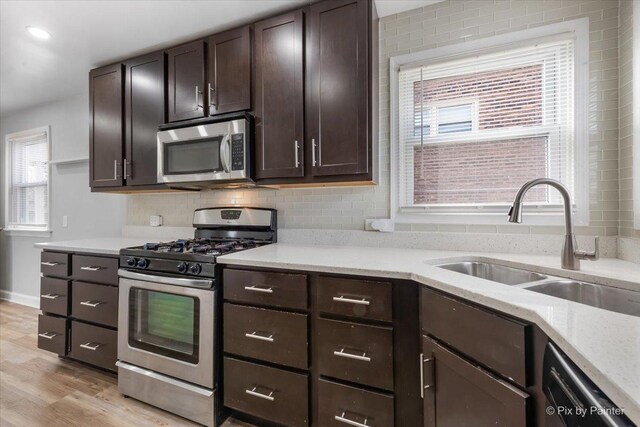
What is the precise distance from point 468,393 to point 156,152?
98.6 inches

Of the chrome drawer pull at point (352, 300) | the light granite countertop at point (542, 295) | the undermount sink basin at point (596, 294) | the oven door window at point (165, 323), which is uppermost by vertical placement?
the light granite countertop at point (542, 295)

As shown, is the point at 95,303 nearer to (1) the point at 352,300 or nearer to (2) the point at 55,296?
(2) the point at 55,296

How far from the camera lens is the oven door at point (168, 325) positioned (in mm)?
1634

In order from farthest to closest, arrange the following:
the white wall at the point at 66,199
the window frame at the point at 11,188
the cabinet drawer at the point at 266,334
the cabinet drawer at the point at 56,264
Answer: the window frame at the point at 11,188 < the white wall at the point at 66,199 < the cabinet drawer at the point at 56,264 < the cabinet drawer at the point at 266,334

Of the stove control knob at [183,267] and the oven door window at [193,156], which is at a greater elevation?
the oven door window at [193,156]

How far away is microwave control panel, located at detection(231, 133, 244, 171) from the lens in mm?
1938

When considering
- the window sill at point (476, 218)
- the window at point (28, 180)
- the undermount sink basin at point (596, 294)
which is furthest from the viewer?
the window at point (28, 180)

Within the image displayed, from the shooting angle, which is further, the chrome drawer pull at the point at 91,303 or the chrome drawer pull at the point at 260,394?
the chrome drawer pull at the point at 91,303

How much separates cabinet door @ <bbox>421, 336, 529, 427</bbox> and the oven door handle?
1.18m

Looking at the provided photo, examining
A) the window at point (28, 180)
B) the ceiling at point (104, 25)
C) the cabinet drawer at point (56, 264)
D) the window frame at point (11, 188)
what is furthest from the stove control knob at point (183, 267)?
the window at point (28, 180)

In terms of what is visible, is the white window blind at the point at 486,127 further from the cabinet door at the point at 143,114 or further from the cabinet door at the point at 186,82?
the cabinet door at the point at 143,114

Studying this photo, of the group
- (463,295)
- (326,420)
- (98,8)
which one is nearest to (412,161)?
(463,295)

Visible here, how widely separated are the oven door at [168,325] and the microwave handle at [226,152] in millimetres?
770

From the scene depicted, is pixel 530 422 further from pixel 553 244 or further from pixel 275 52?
pixel 275 52
